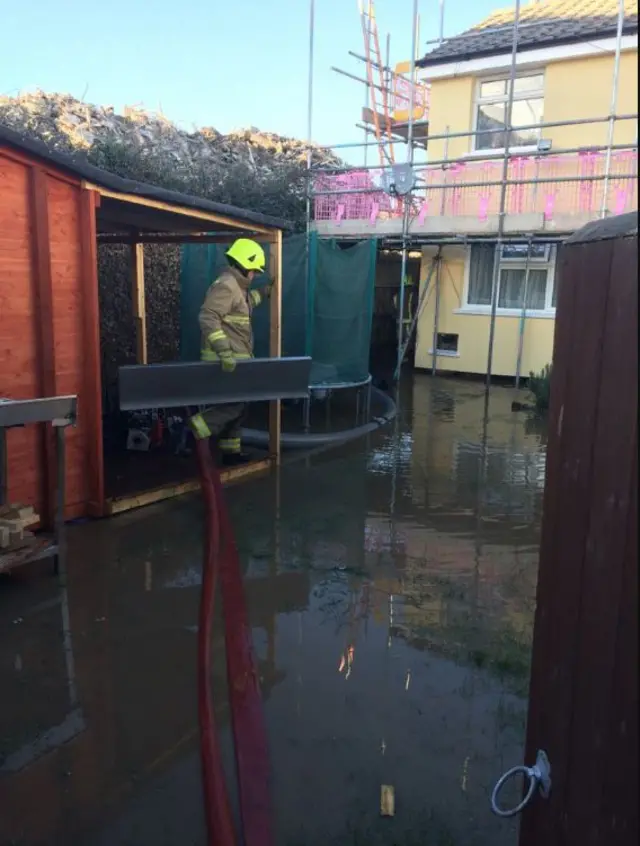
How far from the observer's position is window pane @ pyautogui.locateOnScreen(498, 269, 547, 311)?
42.7ft

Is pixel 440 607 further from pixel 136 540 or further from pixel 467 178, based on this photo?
pixel 467 178

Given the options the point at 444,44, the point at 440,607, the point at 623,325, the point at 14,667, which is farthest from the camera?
the point at 444,44

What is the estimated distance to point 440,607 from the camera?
4.34 metres

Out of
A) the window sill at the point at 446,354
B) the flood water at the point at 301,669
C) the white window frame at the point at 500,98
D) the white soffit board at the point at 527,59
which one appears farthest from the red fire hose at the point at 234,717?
the white soffit board at the point at 527,59

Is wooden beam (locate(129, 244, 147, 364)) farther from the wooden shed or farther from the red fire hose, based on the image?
the red fire hose

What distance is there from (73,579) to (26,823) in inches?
84.1

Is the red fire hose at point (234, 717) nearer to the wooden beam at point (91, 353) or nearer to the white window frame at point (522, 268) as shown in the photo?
the wooden beam at point (91, 353)

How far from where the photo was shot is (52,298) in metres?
5.17

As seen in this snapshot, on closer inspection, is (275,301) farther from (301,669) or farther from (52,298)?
(301,669)

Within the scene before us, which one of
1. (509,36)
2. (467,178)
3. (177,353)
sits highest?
(509,36)

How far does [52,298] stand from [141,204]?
1116 mm

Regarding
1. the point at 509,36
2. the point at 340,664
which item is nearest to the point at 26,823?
the point at 340,664

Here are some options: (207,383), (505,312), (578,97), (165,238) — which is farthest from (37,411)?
(578,97)

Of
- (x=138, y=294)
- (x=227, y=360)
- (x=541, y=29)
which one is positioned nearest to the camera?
(x=227, y=360)
